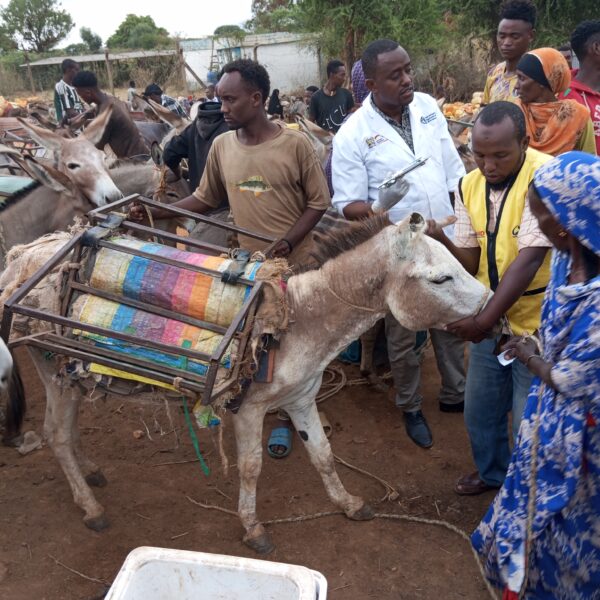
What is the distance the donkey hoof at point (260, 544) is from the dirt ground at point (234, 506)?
45 mm

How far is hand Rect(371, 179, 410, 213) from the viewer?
9.84 ft

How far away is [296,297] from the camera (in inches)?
115

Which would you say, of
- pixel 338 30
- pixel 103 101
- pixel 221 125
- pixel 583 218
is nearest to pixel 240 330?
pixel 583 218

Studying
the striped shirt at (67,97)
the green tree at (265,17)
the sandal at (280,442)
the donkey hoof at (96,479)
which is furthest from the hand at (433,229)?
the green tree at (265,17)

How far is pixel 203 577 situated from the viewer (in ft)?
6.11

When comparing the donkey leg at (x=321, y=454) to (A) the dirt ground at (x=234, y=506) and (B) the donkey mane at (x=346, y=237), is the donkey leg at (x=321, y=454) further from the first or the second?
(B) the donkey mane at (x=346, y=237)

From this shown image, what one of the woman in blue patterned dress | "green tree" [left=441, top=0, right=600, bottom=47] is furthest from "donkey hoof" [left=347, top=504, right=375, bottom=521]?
"green tree" [left=441, top=0, right=600, bottom=47]

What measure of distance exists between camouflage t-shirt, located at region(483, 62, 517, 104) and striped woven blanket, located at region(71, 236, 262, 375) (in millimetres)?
3038

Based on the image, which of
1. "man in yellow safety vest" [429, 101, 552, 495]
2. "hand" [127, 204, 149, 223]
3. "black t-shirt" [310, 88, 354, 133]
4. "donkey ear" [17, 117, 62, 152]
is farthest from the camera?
"black t-shirt" [310, 88, 354, 133]

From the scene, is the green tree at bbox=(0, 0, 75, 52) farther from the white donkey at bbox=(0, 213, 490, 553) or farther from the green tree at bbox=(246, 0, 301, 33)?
the white donkey at bbox=(0, 213, 490, 553)

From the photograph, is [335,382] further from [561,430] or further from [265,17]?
[265,17]

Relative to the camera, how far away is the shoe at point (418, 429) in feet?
13.3

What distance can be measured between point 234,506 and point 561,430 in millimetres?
2238

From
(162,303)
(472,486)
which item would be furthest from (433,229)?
(472,486)
